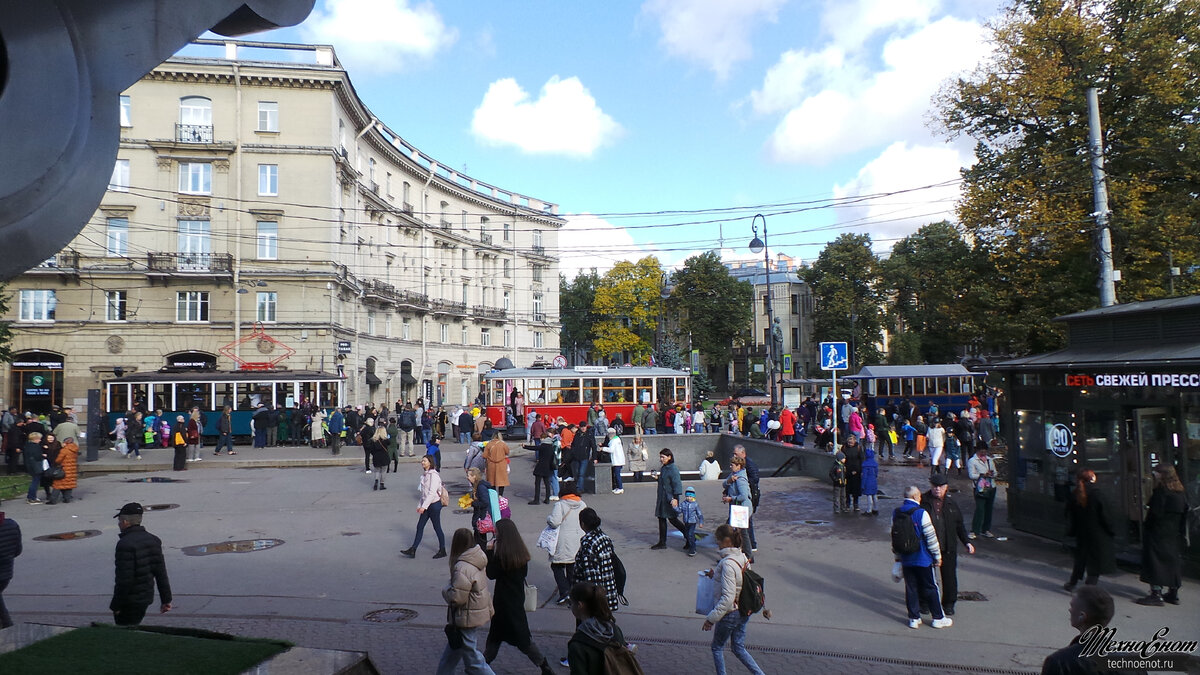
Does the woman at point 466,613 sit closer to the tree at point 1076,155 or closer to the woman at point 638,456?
the woman at point 638,456

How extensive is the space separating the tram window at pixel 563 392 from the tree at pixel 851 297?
115 ft

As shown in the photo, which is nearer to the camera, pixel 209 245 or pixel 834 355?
pixel 834 355

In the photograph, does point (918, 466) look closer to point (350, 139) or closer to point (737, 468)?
point (737, 468)

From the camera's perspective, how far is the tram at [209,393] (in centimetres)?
3069

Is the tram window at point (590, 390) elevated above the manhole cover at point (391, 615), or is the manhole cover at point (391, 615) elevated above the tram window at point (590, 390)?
the tram window at point (590, 390)

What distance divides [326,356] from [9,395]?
1447 cm

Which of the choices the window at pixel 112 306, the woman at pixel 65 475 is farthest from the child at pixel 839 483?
the window at pixel 112 306

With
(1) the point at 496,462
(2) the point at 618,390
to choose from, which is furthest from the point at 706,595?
(2) the point at 618,390

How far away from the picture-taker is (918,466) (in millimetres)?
22469

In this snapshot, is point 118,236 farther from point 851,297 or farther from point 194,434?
point 851,297

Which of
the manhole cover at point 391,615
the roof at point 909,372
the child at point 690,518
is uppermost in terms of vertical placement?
the roof at point 909,372

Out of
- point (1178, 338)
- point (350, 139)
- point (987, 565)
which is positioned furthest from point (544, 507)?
point (350, 139)

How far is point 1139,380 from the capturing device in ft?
35.4

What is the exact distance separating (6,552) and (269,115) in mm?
35322
